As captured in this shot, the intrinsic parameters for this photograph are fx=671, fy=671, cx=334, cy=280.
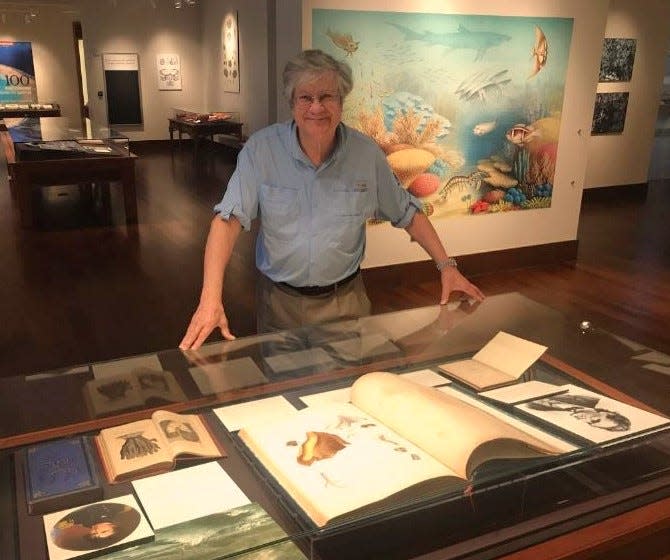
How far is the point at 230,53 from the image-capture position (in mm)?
13375

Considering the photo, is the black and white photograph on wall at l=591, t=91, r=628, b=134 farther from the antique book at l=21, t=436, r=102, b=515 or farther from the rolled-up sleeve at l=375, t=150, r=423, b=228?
the antique book at l=21, t=436, r=102, b=515

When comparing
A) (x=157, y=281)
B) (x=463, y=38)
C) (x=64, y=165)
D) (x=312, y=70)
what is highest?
(x=463, y=38)

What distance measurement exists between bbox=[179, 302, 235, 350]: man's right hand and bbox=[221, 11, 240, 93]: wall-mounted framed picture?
11991 millimetres

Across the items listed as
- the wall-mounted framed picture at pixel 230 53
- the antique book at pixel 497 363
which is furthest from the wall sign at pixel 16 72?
the antique book at pixel 497 363

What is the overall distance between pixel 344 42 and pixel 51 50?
14533 millimetres

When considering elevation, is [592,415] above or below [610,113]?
below

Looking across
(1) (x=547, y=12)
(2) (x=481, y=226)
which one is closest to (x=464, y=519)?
(2) (x=481, y=226)

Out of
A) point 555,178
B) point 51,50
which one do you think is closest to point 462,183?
point 555,178

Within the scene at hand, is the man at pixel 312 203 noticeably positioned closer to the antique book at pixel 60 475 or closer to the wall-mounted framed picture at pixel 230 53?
the antique book at pixel 60 475

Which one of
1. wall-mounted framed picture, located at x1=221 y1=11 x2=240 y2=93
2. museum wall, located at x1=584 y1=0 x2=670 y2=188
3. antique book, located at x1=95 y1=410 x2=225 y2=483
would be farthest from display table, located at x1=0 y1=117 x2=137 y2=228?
antique book, located at x1=95 y1=410 x2=225 y2=483

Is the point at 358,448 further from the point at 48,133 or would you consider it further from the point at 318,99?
the point at 48,133

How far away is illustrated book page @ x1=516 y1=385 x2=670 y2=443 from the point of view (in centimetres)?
144

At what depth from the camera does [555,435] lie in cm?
142

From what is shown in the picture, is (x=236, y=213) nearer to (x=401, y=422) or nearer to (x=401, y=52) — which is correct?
(x=401, y=422)
